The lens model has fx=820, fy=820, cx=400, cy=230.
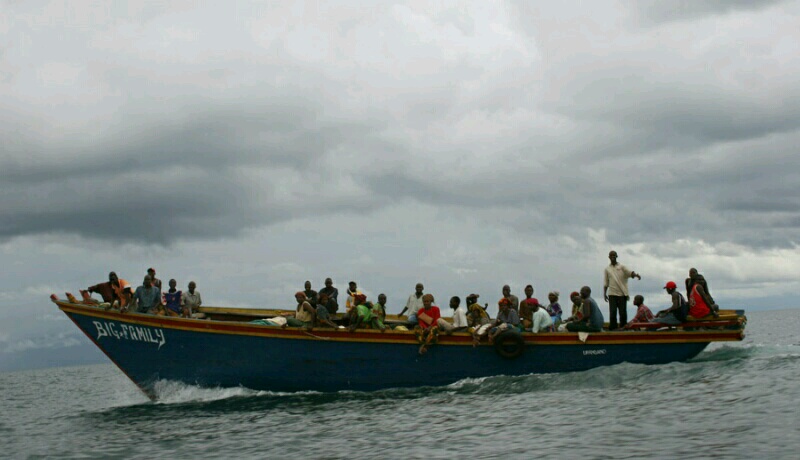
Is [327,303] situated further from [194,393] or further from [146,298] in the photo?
[146,298]

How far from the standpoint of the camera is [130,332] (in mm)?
20047

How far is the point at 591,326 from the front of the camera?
19.4 metres

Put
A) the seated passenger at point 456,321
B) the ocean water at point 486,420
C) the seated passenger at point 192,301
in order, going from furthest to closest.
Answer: the seated passenger at point 192,301 → the seated passenger at point 456,321 → the ocean water at point 486,420

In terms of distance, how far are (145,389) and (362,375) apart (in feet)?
18.4

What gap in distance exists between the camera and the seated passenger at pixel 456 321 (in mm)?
18927

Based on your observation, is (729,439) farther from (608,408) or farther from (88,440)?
(88,440)

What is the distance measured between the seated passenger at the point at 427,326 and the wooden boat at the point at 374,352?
22 centimetres

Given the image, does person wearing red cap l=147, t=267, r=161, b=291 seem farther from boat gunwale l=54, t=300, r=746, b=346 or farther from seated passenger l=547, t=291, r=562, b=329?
seated passenger l=547, t=291, r=562, b=329

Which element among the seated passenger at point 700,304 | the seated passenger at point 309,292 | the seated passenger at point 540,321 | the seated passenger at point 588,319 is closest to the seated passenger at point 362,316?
the seated passenger at point 309,292

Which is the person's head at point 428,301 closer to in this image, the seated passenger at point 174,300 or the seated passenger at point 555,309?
the seated passenger at point 555,309

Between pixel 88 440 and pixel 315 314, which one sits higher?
pixel 315 314

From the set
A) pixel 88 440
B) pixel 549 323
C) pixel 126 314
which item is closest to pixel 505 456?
pixel 549 323

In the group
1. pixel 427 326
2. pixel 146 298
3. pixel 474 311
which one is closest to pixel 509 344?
pixel 474 311

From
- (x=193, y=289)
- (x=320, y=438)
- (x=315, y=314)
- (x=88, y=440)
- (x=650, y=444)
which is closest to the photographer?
(x=650, y=444)
